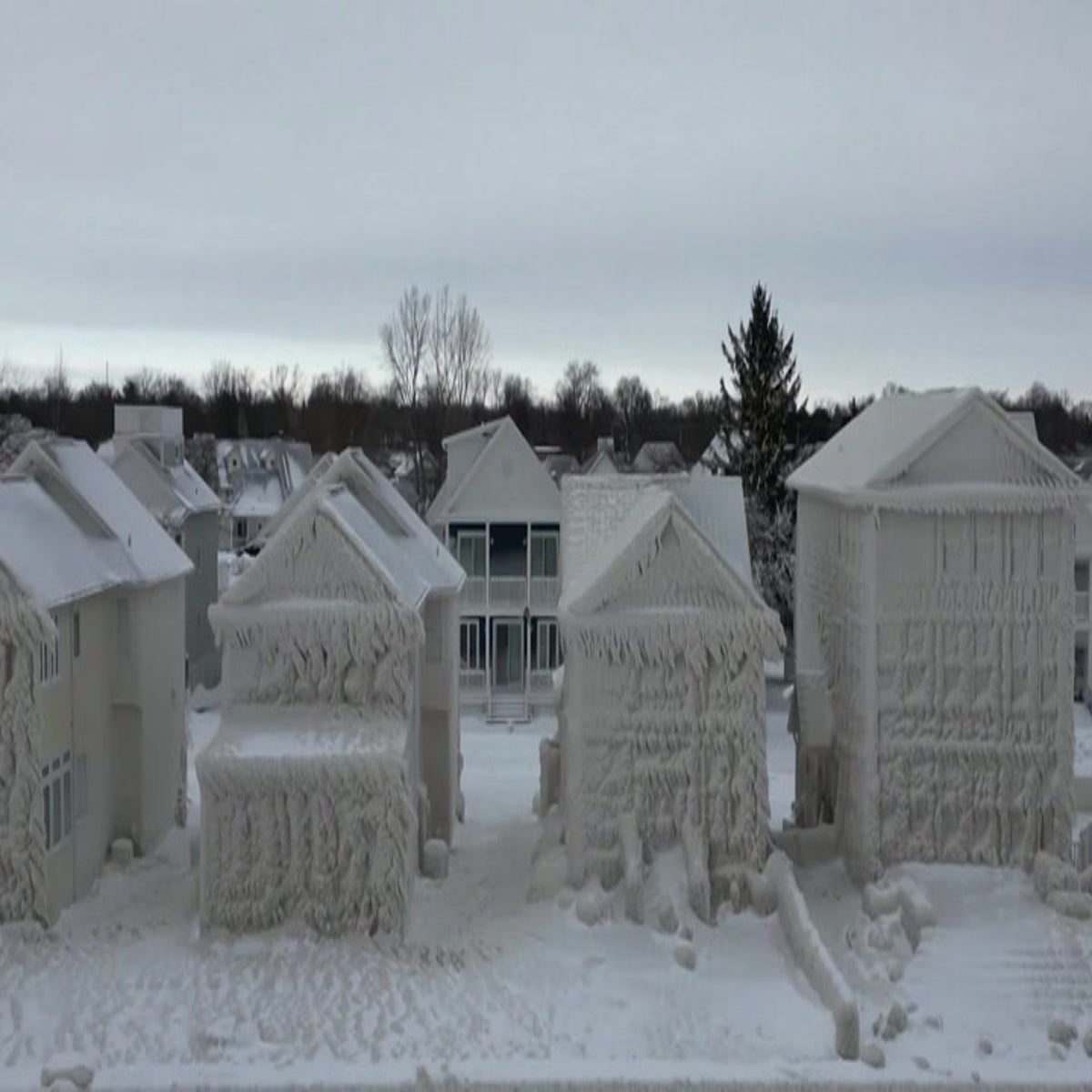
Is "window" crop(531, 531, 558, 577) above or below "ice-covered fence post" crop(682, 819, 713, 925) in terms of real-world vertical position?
above

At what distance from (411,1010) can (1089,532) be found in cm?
2499

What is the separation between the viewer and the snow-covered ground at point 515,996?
13.4 meters

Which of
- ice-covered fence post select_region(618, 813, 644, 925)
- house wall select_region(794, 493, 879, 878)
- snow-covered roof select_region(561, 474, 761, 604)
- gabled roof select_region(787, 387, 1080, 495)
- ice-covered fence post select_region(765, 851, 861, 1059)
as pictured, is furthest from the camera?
snow-covered roof select_region(561, 474, 761, 604)

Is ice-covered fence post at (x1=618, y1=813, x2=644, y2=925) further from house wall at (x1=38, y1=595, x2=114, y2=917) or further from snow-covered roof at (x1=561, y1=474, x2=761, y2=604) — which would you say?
house wall at (x1=38, y1=595, x2=114, y2=917)

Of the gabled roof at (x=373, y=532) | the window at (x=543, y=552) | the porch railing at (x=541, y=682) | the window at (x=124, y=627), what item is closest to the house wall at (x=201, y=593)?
the porch railing at (x=541, y=682)

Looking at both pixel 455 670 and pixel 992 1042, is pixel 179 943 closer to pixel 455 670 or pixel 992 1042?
pixel 455 670

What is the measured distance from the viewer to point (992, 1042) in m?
14.4

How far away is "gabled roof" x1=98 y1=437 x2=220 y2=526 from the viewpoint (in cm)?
3312

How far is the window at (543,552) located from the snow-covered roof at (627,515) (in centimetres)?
1283

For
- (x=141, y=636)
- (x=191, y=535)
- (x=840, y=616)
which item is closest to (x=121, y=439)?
(x=191, y=535)

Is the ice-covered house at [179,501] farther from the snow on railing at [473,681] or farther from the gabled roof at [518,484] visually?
the snow on railing at [473,681]

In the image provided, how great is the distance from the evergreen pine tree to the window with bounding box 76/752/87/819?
2276 cm

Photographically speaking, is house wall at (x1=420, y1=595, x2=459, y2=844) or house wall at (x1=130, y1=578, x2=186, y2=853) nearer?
house wall at (x1=130, y1=578, x2=186, y2=853)

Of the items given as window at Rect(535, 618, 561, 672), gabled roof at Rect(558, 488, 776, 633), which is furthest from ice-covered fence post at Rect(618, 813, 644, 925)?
window at Rect(535, 618, 561, 672)
